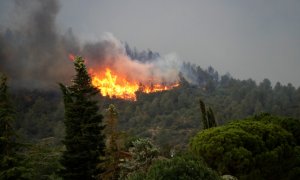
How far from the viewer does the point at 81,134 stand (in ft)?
121

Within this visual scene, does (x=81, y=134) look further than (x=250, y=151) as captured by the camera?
No

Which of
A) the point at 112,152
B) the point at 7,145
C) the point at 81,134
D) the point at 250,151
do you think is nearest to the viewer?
the point at 7,145

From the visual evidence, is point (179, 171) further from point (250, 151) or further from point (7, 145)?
point (250, 151)

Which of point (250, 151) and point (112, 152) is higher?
point (112, 152)

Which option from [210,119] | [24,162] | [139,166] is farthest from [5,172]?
[210,119]

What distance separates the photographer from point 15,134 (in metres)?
26.9

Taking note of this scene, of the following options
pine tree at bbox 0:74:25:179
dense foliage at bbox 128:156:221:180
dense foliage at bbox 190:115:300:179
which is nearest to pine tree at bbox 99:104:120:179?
pine tree at bbox 0:74:25:179

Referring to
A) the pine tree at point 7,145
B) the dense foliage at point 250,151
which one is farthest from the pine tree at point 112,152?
the dense foliage at point 250,151

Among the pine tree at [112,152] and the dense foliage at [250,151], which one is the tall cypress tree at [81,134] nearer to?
the pine tree at [112,152]

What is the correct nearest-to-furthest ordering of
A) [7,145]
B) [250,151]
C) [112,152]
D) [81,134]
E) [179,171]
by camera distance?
1. [179,171]
2. [7,145]
3. [112,152]
4. [81,134]
5. [250,151]

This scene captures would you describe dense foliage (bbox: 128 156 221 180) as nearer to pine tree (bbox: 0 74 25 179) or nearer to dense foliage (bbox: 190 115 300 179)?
pine tree (bbox: 0 74 25 179)

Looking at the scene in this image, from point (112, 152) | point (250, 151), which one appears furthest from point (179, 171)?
point (250, 151)

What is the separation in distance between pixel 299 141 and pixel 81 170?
24894 millimetres

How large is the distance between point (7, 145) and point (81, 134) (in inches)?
420
